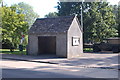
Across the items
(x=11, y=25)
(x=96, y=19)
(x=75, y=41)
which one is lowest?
(x=75, y=41)

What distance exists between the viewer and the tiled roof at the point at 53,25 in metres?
22.5

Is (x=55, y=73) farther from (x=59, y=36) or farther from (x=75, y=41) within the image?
(x=75, y=41)

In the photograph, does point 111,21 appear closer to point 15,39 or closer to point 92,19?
point 92,19

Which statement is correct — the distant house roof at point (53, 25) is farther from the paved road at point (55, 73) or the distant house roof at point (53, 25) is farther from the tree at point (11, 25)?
the paved road at point (55, 73)

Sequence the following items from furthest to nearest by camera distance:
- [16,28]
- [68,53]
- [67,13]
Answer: [67,13]
[16,28]
[68,53]

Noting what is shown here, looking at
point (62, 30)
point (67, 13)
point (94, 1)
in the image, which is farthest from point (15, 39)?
point (94, 1)

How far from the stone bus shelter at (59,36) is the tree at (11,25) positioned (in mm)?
3882

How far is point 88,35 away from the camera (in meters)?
34.7

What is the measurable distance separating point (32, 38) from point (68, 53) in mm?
5309

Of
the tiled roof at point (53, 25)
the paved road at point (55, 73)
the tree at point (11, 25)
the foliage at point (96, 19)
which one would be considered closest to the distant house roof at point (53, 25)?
the tiled roof at point (53, 25)

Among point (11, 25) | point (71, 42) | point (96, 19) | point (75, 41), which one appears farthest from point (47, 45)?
point (96, 19)

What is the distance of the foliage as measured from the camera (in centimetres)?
3397

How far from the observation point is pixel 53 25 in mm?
23750

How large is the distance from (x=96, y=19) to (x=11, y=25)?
15.0m
